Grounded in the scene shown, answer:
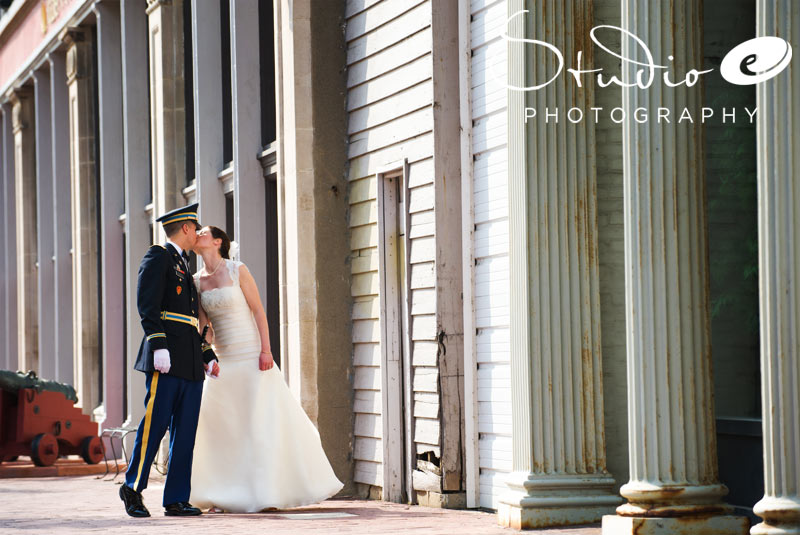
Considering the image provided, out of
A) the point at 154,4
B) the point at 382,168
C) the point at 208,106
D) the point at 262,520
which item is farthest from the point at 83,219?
the point at 262,520

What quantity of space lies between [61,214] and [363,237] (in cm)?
1248

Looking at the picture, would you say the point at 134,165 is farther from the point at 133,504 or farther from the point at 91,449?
the point at 133,504

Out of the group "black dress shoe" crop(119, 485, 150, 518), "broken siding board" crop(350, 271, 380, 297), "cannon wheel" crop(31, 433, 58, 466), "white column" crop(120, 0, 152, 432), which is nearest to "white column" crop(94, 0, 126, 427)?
"white column" crop(120, 0, 152, 432)

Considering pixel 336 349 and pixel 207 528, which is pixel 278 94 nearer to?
pixel 336 349

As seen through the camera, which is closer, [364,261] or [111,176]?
[364,261]

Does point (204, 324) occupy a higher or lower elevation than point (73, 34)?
lower

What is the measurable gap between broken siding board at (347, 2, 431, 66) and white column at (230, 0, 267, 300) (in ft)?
7.35

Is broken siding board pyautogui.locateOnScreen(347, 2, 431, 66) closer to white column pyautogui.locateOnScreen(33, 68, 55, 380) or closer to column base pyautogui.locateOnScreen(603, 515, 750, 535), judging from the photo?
column base pyautogui.locateOnScreen(603, 515, 750, 535)

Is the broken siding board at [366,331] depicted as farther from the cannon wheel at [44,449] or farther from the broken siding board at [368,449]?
the cannon wheel at [44,449]

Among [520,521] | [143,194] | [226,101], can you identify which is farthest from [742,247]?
[143,194]

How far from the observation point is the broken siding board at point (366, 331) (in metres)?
10.9

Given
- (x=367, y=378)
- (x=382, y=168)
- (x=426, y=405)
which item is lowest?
(x=426, y=405)

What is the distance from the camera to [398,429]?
1057 cm

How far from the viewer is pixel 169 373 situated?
9.29 m
